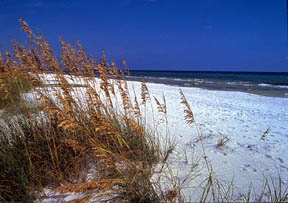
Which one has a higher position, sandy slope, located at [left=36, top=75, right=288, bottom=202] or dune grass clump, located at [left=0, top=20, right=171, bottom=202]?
dune grass clump, located at [left=0, top=20, right=171, bottom=202]

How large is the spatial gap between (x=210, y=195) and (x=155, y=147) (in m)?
1.02

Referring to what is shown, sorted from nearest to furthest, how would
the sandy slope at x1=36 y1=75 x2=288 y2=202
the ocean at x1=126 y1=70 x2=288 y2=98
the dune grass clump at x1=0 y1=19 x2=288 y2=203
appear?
the dune grass clump at x1=0 y1=19 x2=288 y2=203 → the sandy slope at x1=36 y1=75 x2=288 y2=202 → the ocean at x1=126 y1=70 x2=288 y2=98

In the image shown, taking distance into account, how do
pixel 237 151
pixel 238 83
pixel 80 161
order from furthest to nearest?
pixel 238 83, pixel 237 151, pixel 80 161

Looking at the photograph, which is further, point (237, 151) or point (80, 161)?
point (237, 151)

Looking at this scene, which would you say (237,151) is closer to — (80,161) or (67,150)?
(80,161)

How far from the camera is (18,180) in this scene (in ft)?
5.59

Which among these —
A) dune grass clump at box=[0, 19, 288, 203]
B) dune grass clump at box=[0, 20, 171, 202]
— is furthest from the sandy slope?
dune grass clump at box=[0, 20, 171, 202]

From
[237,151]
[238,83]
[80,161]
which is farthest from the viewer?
[238,83]

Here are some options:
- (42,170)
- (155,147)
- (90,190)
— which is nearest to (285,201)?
(155,147)

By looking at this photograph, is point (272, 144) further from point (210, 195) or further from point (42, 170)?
point (42, 170)

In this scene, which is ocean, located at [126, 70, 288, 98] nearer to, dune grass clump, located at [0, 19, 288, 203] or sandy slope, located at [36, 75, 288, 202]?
dune grass clump, located at [0, 19, 288, 203]

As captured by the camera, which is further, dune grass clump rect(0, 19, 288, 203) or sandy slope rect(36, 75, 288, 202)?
sandy slope rect(36, 75, 288, 202)

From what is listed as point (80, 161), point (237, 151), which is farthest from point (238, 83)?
point (80, 161)

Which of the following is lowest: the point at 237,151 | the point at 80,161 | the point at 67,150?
the point at 237,151
